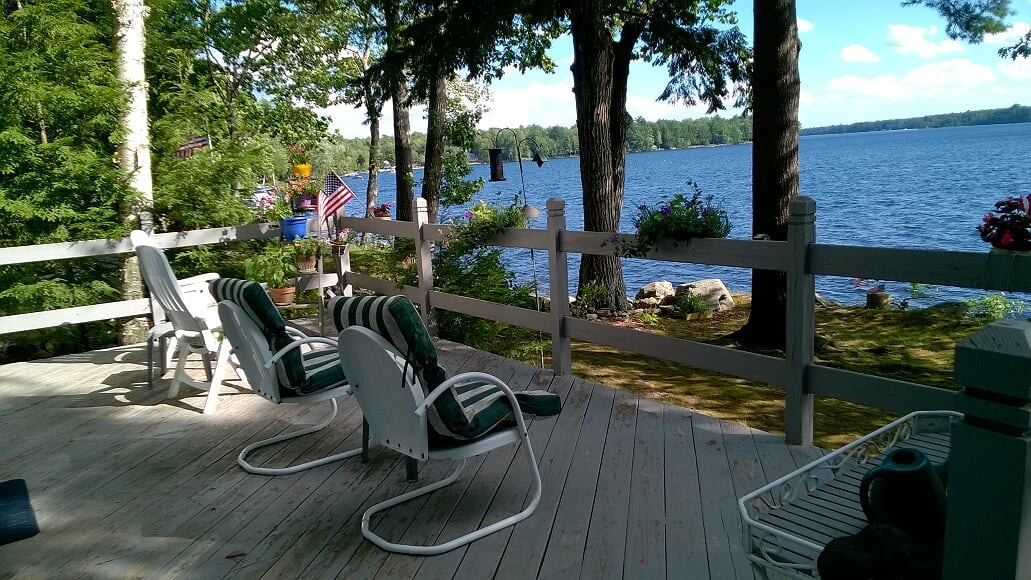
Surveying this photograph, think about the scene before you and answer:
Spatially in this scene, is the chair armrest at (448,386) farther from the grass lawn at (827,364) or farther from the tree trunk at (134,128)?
the tree trunk at (134,128)

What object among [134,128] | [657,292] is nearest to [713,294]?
[657,292]

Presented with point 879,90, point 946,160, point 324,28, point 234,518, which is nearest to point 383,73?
point 324,28

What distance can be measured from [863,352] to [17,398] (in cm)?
700

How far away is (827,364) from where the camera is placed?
21.7 ft

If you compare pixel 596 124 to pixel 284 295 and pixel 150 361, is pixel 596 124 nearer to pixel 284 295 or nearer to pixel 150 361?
pixel 284 295

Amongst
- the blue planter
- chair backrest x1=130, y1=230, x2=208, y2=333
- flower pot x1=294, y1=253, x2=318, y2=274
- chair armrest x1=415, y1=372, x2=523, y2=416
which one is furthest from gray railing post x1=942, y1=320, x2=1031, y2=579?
flower pot x1=294, y1=253, x2=318, y2=274

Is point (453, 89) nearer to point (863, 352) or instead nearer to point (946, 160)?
point (863, 352)

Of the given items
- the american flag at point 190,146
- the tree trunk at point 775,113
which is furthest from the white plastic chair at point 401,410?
the american flag at point 190,146

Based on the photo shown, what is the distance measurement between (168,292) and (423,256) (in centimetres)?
219

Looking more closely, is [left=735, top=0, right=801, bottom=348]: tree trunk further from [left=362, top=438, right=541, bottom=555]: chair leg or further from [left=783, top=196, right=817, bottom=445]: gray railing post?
[left=362, top=438, right=541, bottom=555]: chair leg

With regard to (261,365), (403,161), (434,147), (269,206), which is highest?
(434,147)

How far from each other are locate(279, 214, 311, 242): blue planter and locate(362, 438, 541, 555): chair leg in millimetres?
4176

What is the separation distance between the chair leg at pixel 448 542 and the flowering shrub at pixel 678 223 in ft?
5.46

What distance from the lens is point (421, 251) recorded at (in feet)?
20.5
